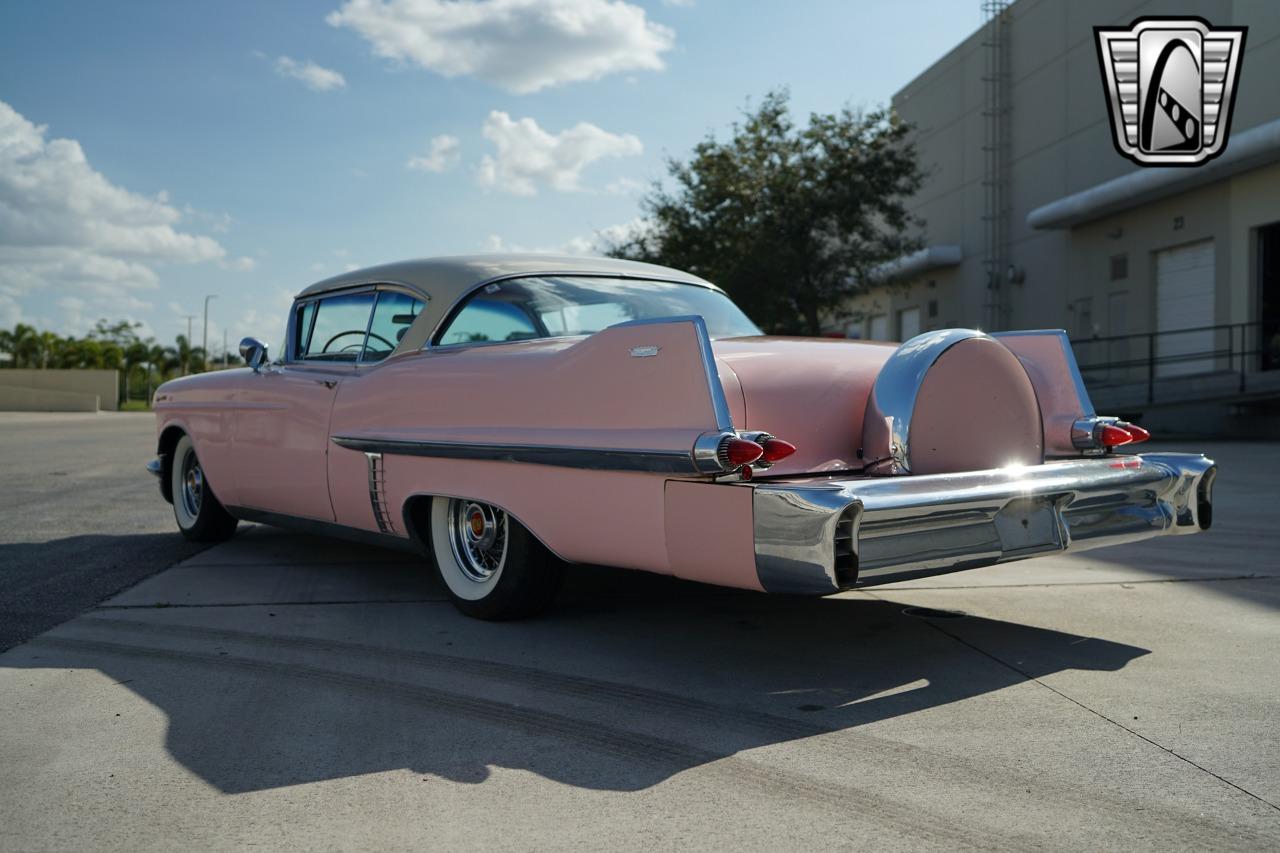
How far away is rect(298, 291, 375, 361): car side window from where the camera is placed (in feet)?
17.7

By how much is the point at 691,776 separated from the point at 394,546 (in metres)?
2.46

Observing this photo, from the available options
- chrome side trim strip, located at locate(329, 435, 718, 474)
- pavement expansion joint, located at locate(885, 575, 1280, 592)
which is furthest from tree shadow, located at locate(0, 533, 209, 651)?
pavement expansion joint, located at locate(885, 575, 1280, 592)

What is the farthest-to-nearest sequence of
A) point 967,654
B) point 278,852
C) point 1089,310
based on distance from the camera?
point 1089,310 → point 967,654 → point 278,852

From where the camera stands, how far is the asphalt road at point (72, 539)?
195 inches

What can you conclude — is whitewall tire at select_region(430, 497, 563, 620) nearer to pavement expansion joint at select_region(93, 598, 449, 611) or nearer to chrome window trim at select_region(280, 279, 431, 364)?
pavement expansion joint at select_region(93, 598, 449, 611)

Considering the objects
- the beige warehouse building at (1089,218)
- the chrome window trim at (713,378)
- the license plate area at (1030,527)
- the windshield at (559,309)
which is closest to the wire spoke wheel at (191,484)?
the windshield at (559,309)

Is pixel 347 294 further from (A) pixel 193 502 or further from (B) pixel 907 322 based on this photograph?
(B) pixel 907 322

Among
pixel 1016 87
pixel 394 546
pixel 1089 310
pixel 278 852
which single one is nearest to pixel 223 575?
pixel 394 546

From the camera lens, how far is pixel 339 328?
5.58 metres

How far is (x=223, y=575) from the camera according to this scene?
18.7 ft

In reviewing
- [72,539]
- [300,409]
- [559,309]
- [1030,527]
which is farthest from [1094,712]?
[72,539]

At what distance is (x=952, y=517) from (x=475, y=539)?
1.98m

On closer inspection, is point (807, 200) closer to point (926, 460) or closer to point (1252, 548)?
point (1252, 548)

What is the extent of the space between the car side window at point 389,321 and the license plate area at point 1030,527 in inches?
105
